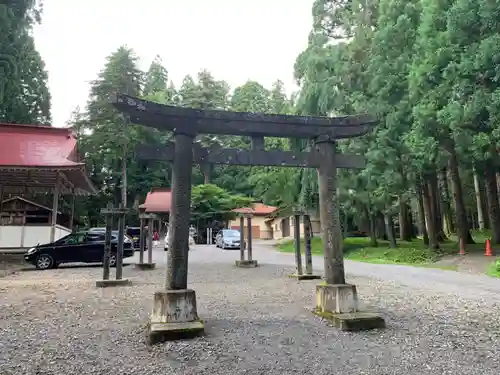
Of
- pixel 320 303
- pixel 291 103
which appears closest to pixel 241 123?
pixel 320 303

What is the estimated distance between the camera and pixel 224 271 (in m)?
13.6

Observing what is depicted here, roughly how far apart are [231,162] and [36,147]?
15588 millimetres

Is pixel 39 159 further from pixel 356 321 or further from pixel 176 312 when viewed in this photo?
pixel 356 321

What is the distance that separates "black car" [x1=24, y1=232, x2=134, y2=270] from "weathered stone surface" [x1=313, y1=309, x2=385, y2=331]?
429 inches

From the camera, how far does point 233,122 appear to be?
6.21 meters

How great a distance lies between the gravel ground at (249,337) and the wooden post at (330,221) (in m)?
0.79

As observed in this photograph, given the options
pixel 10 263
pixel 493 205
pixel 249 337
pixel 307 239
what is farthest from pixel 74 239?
pixel 493 205

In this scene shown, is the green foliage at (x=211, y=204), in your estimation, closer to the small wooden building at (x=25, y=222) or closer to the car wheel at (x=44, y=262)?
the small wooden building at (x=25, y=222)

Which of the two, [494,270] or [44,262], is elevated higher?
[44,262]

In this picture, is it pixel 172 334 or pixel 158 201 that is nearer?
pixel 172 334

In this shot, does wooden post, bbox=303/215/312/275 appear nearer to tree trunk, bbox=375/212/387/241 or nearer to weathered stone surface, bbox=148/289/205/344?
weathered stone surface, bbox=148/289/205/344

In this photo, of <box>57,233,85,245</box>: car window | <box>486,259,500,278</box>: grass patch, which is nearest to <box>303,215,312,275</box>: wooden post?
<box>486,259,500,278</box>: grass patch

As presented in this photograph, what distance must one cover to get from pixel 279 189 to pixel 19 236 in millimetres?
16784

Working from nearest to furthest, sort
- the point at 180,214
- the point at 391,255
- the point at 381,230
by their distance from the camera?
1. the point at 180,214
2. the point at 391,255
3. the point at 381,230
